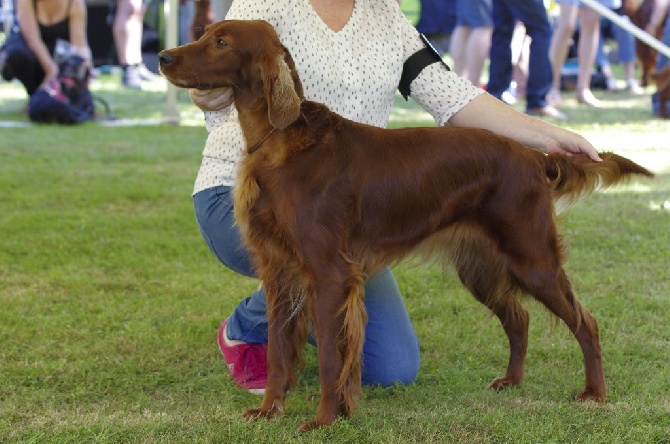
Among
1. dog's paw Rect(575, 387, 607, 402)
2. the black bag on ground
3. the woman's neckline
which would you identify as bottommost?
the black bag on ground

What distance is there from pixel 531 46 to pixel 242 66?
6074 millimetres

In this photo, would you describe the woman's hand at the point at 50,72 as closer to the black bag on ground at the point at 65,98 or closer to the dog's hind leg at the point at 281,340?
the black bag on ground at the point at 65,98

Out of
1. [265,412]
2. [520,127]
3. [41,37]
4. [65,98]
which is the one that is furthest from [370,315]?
[41,37]

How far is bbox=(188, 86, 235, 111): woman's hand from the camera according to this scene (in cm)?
241

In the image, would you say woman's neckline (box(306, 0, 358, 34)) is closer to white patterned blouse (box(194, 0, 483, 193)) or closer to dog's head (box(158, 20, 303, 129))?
white patterned blouse (box(194, 0, 483, 193))

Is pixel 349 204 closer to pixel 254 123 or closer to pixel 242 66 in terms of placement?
pixel 254 123

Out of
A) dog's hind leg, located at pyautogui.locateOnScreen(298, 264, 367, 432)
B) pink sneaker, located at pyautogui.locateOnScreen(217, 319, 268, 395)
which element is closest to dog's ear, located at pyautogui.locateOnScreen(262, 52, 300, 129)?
dog's hind leg, located at pyautogui.locateOnScreen(298, 264, 367, 432)

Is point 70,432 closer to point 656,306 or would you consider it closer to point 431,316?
point 431,316

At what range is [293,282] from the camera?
7.98 feet

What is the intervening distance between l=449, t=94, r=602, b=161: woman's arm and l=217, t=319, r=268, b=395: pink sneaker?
0.94 meters

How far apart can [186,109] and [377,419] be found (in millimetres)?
7594

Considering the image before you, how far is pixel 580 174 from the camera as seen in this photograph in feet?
8.66

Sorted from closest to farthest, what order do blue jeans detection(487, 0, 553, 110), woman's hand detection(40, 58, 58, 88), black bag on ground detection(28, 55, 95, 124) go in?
blue jeans detection(487, 0, 553, 110), black bag on ground detection(28, 55, 95, 124), woman's hand detection(40, 58, 58, 88)

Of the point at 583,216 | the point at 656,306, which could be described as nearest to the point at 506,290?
the point at 656,306
